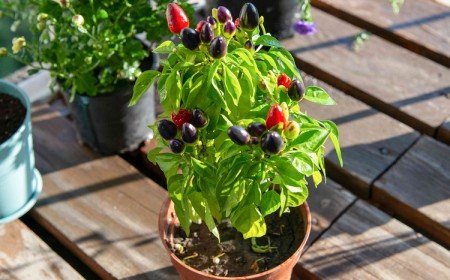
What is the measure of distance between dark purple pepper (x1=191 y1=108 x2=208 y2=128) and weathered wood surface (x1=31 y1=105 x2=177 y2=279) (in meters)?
0.58

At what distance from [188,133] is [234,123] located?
0.10 metres

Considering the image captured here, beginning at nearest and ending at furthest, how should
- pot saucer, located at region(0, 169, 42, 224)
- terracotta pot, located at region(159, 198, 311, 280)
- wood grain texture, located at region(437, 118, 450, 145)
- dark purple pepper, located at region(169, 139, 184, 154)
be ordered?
dark purple pepper, located at region(169, 139, 184, 154) → terracotta pot, located at region(159, 198, 311, 280) → pot saucer, located at region(0, 169, 42, 224) → wood grain texture, located at region(437, 118, 450, 145)

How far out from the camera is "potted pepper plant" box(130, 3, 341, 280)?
1152 mm

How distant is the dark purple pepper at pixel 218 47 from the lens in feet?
3.64

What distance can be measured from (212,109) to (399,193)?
0.71 m

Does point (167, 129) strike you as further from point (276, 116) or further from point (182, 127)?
point (276, 116)

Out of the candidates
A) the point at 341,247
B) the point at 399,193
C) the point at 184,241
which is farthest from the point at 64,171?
the point at 399,193

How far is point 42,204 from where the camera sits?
1.82 m

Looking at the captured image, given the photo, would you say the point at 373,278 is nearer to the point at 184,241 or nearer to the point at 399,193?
the point at 399,193

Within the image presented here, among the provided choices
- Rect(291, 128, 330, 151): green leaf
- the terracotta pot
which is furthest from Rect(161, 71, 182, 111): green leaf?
the terracotta pot

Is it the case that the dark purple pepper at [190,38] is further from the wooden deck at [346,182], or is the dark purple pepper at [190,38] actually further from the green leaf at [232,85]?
the wooden deck at [346,182]

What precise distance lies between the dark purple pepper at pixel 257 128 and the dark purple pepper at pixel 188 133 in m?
0.09

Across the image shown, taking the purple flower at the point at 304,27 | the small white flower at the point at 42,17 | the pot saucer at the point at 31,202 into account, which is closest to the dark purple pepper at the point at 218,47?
the small white flower at the point at 42,17

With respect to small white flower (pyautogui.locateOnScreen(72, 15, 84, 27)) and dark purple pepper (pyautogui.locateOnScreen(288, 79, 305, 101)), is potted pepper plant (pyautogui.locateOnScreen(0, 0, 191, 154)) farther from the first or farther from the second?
dark purple pepper (pyautogui.locateOnScreen(288, 79, 305, 101))
